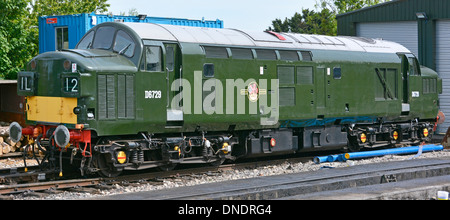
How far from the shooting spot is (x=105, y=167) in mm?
14016

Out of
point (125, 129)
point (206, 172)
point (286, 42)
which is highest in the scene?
point (286, 42)

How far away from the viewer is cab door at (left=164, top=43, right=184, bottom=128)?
14469 mm

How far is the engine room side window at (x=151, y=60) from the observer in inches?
552

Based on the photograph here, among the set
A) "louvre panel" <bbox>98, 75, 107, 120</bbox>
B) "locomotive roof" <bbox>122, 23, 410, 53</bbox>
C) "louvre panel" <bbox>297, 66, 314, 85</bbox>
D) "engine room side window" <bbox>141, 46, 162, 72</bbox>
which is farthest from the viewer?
"louvre panel" <bbox>297, 66, 314, 85</bbox>

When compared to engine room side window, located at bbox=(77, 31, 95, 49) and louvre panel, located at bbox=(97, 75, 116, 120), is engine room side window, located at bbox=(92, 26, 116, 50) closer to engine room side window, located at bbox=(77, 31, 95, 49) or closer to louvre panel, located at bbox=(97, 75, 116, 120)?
engine room side window, located at bbox=(77, 31, 95, 49)

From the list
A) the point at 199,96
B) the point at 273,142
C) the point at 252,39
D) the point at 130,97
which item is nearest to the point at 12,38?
the point at 252,39

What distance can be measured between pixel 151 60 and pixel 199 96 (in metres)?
1.57

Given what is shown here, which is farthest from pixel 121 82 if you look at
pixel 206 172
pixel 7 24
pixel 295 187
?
pixel 7 24

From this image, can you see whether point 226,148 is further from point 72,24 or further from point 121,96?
point 72,24

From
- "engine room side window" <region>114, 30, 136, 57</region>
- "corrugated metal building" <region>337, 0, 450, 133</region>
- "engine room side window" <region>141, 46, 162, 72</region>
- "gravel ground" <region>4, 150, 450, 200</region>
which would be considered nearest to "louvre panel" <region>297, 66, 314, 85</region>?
"gravel ground" <region>4, 150, 450, 200</region>

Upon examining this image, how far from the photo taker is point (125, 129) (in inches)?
541

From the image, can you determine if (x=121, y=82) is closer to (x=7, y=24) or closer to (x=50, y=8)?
(x=7, y=24)

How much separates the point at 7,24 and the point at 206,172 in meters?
21.9

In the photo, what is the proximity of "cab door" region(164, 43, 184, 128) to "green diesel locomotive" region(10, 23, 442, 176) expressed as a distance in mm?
24
